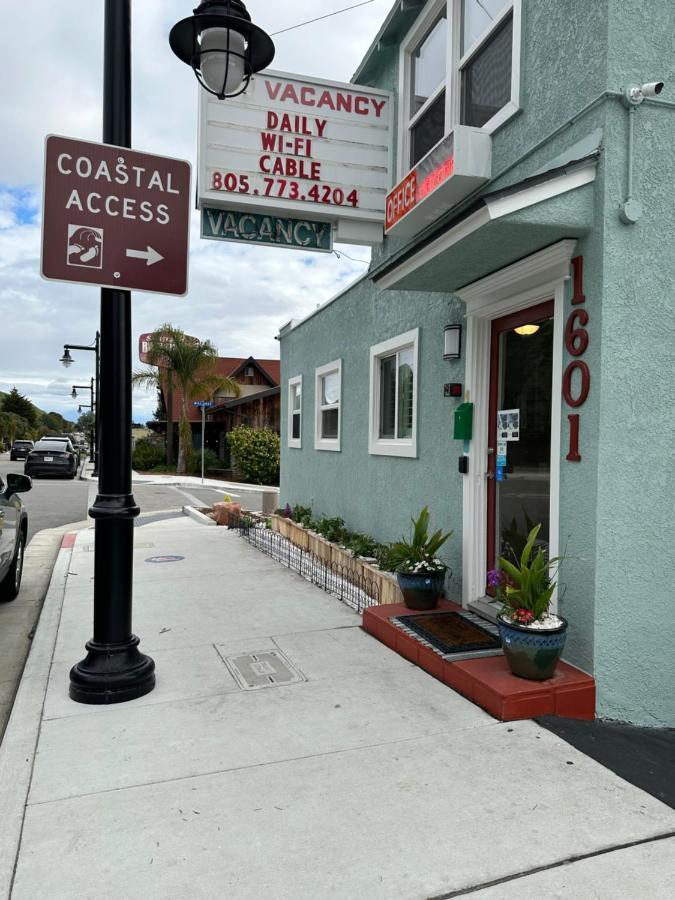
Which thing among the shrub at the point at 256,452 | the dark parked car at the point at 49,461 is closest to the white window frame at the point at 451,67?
the shrub at the point at 256,452

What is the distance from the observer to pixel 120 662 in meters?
3.98

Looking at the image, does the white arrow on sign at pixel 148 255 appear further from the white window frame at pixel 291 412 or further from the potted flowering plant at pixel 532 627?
the white window frame at pixel 291 412

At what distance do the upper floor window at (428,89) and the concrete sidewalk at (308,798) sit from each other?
4.78m

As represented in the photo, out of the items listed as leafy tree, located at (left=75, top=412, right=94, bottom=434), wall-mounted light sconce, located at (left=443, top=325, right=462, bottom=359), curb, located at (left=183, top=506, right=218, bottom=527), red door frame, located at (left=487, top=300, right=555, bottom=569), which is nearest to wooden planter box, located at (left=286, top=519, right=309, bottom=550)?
curb, located at (left=183, top=506, right=218, bottom=527)

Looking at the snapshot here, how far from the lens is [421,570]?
5.24 meters

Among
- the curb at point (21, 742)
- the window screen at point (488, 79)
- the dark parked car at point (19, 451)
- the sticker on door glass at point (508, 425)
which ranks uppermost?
the window screen at point (488, 79)

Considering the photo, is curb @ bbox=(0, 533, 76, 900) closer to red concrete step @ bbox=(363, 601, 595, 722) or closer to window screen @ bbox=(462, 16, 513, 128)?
red concrete step @ bbox=(363, 601, 595, 722)

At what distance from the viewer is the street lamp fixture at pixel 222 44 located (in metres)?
3.99

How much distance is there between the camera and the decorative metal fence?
6375mm

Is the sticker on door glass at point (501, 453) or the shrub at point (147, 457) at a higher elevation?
the sticker on door glass at point (501, 453)

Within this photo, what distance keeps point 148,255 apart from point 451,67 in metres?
3.38

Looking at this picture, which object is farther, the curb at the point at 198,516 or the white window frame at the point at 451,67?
the curb at the point at 198,516

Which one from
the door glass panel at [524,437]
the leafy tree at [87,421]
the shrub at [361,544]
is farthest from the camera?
the leafy tree at [87,421]

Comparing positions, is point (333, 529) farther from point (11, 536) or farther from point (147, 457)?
point (147, 457)
